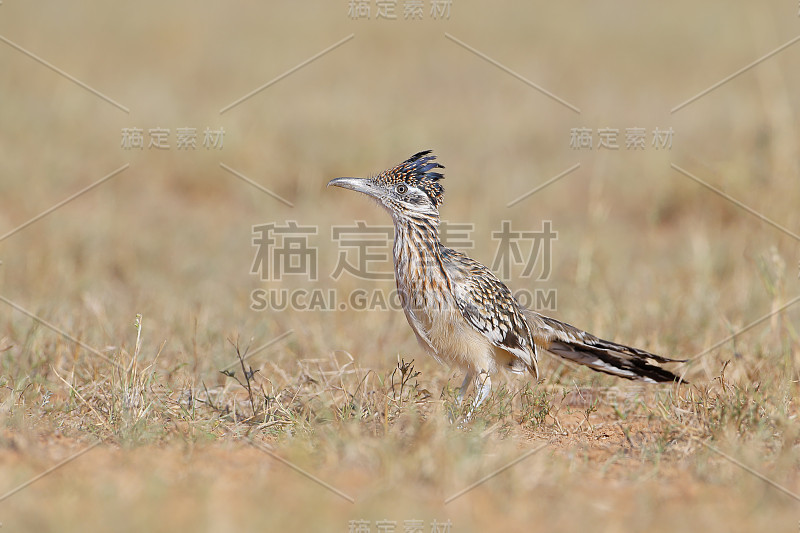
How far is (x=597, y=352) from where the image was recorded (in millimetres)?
5230

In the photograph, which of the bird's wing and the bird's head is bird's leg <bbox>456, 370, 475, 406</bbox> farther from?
the bird's head

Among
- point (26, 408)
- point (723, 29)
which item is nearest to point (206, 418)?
point (26, 408)

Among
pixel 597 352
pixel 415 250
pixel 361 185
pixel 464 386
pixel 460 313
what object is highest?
pixel 361 185

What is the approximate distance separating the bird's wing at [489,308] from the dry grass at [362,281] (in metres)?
0.36

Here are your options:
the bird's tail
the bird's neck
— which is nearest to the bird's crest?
the bird's neck

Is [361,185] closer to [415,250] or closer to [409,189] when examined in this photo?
[409,189]

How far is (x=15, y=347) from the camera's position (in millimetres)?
5547

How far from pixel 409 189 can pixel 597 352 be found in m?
1.51

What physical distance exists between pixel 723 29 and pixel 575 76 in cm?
493

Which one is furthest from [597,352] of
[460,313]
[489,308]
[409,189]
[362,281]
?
[362,281]

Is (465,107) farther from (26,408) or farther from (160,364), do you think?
(26,408)

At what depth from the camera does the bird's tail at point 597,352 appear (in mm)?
5128

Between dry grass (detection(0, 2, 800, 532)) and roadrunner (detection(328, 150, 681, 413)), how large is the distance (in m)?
0.26

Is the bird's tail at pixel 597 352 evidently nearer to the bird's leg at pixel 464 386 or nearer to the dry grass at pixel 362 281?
the dry grass at pixel 362 281
